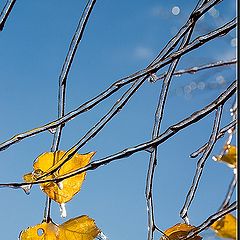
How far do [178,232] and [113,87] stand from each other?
15 cm

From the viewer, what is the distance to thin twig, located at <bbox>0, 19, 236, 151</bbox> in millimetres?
445

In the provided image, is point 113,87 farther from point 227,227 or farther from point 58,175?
point 227,227

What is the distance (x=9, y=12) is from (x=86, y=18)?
0.09 metres

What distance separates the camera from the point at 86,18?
550mm

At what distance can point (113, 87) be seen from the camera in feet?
1.53

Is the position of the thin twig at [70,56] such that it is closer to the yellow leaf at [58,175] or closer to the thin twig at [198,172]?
the yellow leaf at [58,175]

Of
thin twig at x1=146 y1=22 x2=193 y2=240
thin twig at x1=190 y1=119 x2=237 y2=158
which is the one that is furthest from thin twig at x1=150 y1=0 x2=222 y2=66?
thin twig at x1=190 y1=119 x2=237 y2=158

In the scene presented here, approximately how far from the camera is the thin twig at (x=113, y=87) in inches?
17.5

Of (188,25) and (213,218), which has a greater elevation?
(188,25)

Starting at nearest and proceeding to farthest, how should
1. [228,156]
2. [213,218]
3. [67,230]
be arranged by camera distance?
[213,218] → [67,230] → [228,156]

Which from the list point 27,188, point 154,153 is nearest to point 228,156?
point 154,153

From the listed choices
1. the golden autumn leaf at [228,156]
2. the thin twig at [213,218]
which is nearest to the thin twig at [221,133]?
the golden autumn leaf at [228,156]

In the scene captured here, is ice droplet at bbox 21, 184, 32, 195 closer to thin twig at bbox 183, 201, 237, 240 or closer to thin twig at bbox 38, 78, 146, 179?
thin twig at bbox 38, 78, 146, 179

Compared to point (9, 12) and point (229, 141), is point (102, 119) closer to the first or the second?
point (9, 12)
